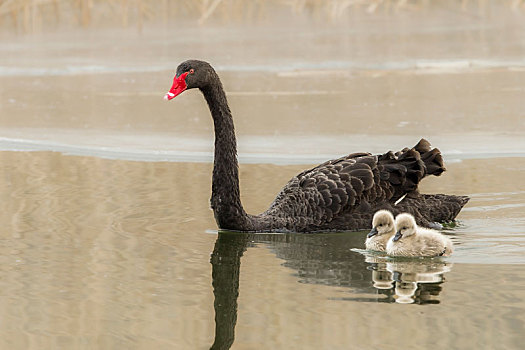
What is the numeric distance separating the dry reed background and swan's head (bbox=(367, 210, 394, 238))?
10892 mm

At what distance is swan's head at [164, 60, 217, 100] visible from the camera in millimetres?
5730

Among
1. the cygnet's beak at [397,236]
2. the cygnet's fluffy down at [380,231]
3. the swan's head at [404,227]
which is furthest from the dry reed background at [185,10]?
the cygnet's beak at [397,236]

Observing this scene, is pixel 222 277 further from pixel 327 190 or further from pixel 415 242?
pixel 327 190

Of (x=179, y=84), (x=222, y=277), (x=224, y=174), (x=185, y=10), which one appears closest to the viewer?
(x=222, y=277)

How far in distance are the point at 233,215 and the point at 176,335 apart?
2.10 metres

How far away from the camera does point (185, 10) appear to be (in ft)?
60.6

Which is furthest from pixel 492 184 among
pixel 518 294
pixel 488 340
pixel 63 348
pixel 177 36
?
pixel 177 36

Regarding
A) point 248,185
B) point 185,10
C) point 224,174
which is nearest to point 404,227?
point 224,174

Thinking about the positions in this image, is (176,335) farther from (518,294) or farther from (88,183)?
(88,183)

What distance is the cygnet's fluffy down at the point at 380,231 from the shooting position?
5469mm

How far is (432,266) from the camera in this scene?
507 centimetres

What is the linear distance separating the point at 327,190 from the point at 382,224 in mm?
530

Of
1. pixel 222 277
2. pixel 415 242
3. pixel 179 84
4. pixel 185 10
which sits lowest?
pixel 222 277

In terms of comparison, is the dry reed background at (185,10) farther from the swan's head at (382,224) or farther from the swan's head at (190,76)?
the swan's head at (382,224)
